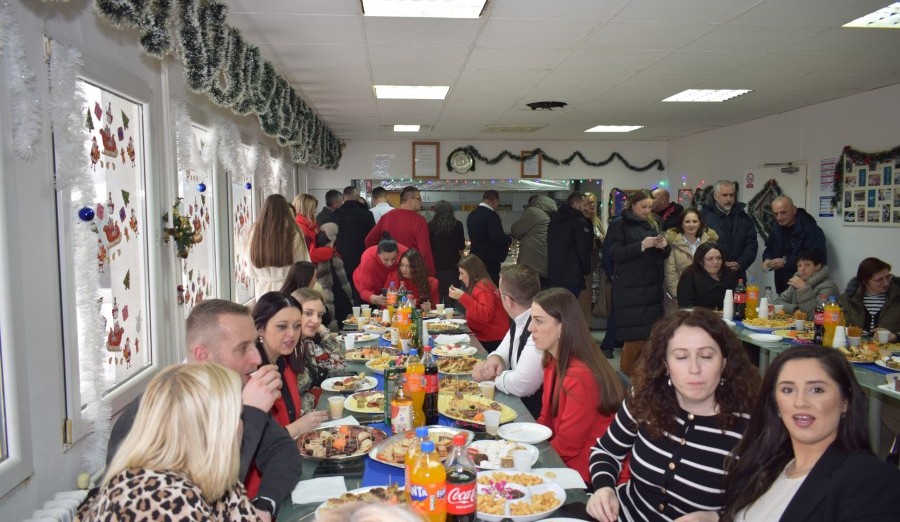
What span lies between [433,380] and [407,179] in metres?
8.78

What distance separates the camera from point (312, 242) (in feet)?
21.7

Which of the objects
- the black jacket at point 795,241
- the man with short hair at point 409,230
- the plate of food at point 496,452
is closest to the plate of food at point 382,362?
Result: the plate of food at point 496,452

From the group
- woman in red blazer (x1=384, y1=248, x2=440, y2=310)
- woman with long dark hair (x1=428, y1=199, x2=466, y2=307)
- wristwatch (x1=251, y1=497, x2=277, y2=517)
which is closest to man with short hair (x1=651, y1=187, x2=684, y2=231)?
woman with long dark hair (x1=428, y1=199, x2=466, y2=307)

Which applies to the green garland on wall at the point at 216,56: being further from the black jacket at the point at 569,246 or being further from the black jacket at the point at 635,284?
the black jacket at the point at 635,284

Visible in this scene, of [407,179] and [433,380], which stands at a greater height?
[407,179]

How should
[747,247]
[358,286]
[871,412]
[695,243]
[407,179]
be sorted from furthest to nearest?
[407,179] < [747,247] < [695,243] < [358,286] < [871,412]

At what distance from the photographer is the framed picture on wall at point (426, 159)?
11242 millimetres

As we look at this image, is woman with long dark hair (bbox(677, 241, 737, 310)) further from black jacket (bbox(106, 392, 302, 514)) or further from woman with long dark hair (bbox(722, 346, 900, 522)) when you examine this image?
black jacket (bbox(106, 392, 302, 514))

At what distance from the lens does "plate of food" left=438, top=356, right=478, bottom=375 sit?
378cm

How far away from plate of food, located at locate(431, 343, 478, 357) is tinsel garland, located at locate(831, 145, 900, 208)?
509 centimetres

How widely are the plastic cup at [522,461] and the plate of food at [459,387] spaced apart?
0.88m

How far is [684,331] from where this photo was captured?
7.18ft

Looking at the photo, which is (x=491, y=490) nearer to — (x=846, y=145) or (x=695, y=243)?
(x=695, y=243)

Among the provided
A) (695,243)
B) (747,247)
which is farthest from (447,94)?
(747,247)
